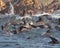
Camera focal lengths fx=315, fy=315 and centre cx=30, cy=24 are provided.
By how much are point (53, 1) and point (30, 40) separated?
12.6 metres

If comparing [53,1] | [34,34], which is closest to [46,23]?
A: [34,34]

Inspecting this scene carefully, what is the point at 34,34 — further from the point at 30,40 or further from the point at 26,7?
the point at 26,7

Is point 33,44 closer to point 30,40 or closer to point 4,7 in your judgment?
point 30,40

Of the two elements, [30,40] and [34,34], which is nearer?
[30,40]

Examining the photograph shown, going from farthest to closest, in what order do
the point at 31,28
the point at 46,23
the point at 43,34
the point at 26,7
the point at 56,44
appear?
the point at 26,7, the point at 46,23, the point at 31,28, the point at 43,34, the point at 56,44

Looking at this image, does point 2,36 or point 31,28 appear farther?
point 31,28

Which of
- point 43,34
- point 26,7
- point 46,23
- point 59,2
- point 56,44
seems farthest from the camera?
point 59,2

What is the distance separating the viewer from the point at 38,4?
74.7 feet

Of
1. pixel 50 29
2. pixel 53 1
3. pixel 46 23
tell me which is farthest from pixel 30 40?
pixel 53 1

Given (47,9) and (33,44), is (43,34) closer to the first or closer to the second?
(33,44)

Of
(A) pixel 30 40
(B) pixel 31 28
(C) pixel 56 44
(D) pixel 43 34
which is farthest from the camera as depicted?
(B) pixel 31 28

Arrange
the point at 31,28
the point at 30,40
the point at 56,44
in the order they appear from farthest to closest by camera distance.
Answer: the point at 31,28
the point at 30,40
the point at 56,44

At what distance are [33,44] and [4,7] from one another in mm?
12448

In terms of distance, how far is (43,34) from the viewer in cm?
1212
